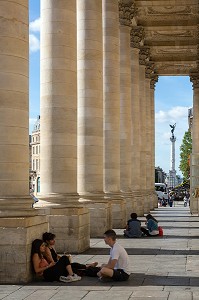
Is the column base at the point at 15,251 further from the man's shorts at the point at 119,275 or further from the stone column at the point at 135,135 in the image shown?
the stone column at the point at 135,135

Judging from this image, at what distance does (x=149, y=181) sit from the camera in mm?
124062

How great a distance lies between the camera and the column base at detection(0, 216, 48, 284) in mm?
30719

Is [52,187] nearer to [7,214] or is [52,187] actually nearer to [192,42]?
[7,214]

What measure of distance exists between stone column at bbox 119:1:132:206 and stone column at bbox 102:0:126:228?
10635mm

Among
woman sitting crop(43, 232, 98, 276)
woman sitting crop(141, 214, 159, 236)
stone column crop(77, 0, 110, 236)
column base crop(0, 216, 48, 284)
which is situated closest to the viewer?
column base crop(0, 216, 48, 284)

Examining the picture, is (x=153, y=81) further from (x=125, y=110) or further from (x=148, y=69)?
(x=125, y=110)

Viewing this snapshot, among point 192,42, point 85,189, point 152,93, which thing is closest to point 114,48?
point 85,189

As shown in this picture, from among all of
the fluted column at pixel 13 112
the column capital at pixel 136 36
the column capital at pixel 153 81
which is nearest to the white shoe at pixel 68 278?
the fluted column at pixel 13 112

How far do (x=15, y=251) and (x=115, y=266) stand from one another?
15.8ft

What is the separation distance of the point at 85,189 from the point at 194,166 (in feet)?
169

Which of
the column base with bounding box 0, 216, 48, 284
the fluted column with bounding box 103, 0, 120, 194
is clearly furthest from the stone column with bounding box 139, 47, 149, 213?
the column base with bounding box 0, 216, 48, 284

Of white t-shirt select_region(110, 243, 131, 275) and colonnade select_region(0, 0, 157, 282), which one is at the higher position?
colonnade select_region(0, 0, 157, 282)

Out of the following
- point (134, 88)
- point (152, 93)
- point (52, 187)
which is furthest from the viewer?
point (152, 93)

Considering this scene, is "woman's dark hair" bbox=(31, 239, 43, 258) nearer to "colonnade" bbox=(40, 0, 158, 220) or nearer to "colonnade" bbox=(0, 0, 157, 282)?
"colonnade" bbox=(0, 0, 157, 282)
